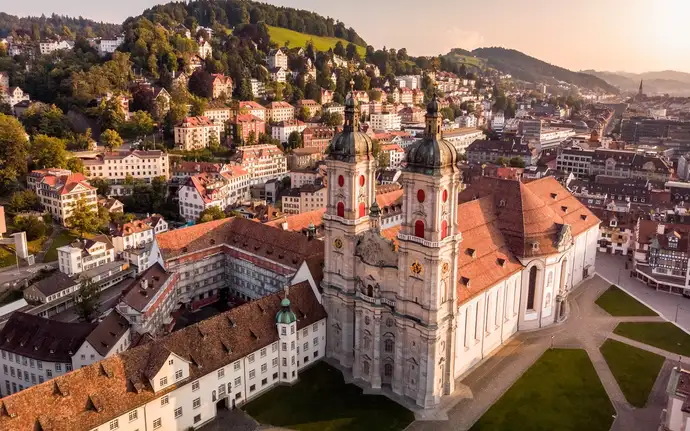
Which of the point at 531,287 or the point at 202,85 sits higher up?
the point at 202,85

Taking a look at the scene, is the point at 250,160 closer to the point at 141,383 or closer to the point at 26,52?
the point at 141,383

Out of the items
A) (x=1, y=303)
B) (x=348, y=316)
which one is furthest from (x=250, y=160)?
(x=348, y=316)

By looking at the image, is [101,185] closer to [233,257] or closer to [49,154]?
[49,154]

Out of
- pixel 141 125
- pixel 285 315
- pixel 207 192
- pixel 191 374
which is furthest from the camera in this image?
pixel 141 125

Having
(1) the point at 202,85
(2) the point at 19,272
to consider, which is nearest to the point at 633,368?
(2) the point at 19,272

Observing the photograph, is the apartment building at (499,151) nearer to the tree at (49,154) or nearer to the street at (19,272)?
the tree at (49,154)

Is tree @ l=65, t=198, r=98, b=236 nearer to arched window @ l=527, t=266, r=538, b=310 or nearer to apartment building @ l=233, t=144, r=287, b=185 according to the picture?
apartment building @ l=233, t=144, r=287, b=185

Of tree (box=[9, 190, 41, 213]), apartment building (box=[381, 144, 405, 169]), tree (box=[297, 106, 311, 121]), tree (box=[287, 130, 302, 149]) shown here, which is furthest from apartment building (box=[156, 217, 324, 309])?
tree (box=[297, 106, 311, 121])
